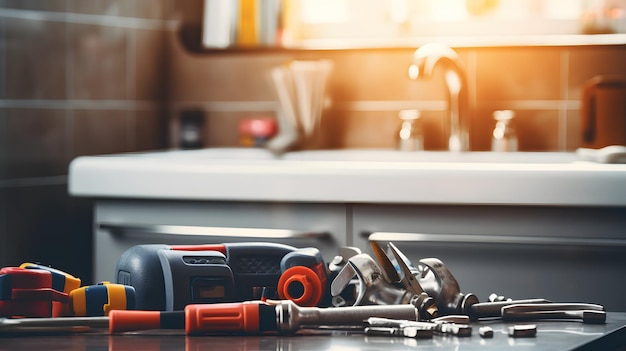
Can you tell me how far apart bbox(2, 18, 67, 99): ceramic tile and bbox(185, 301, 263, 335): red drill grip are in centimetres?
163

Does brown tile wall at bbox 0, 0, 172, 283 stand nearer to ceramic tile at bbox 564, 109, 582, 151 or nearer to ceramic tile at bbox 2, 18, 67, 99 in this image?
ceramic tile at bbox 2, 18, 67, 99

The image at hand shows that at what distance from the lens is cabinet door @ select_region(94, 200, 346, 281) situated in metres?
2.14

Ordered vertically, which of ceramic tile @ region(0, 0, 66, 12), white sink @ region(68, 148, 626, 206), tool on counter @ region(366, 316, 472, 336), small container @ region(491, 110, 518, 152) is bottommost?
tool on counter @ region(366, 316, 472, 336)

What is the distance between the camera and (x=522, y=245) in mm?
2020

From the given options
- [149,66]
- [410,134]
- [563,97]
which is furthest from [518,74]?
[149,66]

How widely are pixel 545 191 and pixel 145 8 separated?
1374mm

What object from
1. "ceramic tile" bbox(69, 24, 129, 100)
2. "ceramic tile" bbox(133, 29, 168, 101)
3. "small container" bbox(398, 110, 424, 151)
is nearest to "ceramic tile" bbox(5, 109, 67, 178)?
"ceramic tile" bbox(69, 24, 129, 100)

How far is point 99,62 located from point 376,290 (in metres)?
1.82

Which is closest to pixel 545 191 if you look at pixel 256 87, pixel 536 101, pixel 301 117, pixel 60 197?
pixel 536 101

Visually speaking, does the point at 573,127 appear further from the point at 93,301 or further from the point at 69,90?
the point at 93,301

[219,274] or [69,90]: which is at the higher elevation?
[69,90]

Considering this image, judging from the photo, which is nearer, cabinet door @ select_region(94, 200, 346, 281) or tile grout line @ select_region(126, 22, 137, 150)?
cabinet door @ select_region(94, 200, 346, 281)

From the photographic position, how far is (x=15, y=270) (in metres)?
0.94

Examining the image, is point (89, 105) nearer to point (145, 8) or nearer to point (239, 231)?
point (145, 8)
